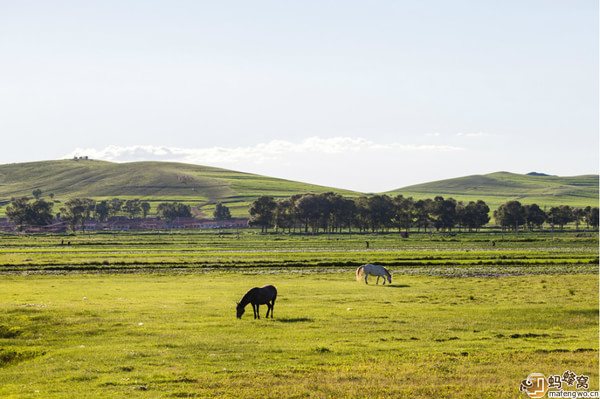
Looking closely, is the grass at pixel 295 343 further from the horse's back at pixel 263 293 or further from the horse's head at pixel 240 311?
the horse's back at pixel 263 293

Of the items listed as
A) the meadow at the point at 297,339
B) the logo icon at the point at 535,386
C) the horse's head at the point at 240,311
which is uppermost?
the horse's head at the point at 240,311

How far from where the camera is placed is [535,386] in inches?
760

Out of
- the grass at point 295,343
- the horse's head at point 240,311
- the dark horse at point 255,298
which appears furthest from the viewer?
the dark horse at point 255,298

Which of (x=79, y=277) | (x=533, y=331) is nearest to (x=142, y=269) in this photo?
(x=79, y=277)

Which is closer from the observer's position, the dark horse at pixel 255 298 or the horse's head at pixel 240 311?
→ the horse's head at pixel 240 311

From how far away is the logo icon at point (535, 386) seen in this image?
18750 mm

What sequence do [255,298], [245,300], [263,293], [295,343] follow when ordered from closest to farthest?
[295,343] < [255,298] < [263,293] < [245,300]

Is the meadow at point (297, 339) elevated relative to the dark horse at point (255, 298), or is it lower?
lower

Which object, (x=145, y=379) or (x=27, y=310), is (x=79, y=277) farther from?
(x=145, y=379)

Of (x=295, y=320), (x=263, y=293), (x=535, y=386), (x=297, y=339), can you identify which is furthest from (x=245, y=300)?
(x=535, y=386)

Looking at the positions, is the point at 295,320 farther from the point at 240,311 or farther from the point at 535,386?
the point at 535,386

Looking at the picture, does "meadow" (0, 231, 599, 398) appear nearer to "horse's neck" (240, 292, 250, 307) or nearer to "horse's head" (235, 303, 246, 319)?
"horse's head" (235, 303, 246, 319)

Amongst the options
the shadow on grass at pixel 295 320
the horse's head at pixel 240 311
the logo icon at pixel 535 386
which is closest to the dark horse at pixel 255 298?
the horse's head at pixel 240 311

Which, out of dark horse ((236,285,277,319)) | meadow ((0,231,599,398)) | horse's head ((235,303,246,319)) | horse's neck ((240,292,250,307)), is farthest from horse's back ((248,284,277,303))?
meadow ((0,231,599,398))
